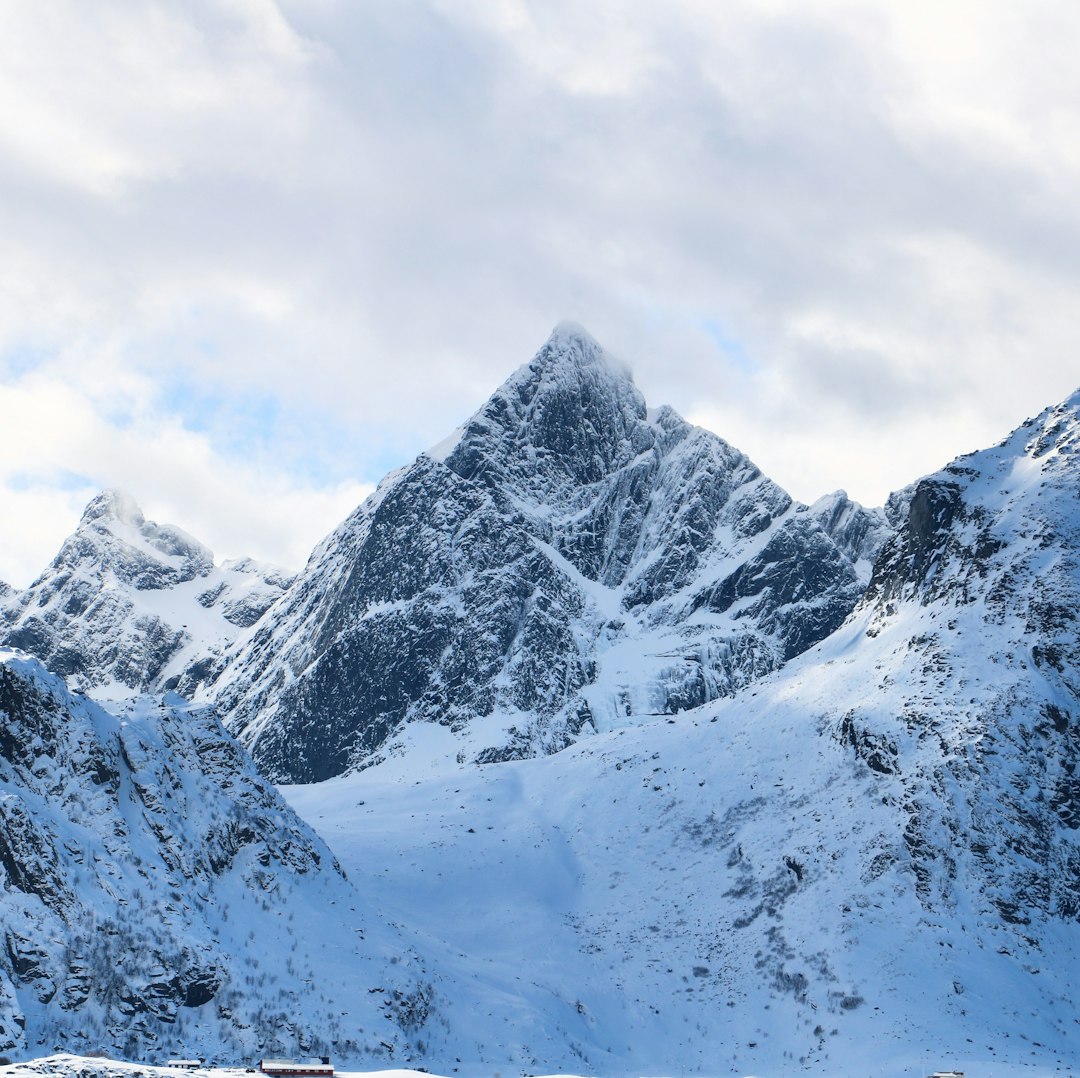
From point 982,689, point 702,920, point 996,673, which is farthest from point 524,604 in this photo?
point 982,689

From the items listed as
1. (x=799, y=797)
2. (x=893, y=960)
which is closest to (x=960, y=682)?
(x=799, y=797)

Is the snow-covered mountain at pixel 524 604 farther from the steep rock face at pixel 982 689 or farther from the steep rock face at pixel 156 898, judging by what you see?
the steep rock face at pixel 156 898

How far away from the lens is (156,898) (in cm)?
6047

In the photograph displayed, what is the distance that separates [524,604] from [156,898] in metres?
110

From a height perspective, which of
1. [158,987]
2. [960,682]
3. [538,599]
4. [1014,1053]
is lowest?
[158,987]

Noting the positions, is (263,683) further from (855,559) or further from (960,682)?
(960,682)

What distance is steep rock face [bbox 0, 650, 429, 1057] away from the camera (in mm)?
54469

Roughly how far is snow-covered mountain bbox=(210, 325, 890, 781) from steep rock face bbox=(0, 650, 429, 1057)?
2840 inches

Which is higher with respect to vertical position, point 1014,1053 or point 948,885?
point 948,885

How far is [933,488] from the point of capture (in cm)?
10144

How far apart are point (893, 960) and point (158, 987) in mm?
36970

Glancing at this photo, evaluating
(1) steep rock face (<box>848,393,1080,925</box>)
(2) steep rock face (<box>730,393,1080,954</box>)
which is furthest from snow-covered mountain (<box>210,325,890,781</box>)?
(1) steep rock face (<box>848,393,1080,925</box>)

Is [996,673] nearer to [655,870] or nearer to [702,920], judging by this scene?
[702,920]

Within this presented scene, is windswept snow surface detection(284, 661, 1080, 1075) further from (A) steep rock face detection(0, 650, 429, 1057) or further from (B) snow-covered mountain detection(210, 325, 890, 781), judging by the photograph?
(B) snow-covered mountain detection(210, 325, 890, 781)
